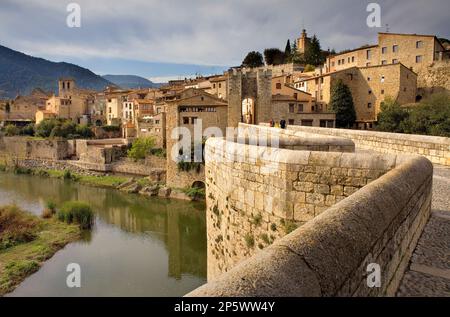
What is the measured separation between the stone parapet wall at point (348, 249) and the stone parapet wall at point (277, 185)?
16 cm

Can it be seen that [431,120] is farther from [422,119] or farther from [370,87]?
[370,87]

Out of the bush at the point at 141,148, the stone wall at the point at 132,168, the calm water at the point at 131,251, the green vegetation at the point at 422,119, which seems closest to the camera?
the calm water at the point at 131,251

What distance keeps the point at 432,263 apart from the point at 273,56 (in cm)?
7614

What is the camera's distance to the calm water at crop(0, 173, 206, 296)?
1560 cm

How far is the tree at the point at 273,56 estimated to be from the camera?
2955 inches

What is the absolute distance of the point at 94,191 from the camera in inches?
1419

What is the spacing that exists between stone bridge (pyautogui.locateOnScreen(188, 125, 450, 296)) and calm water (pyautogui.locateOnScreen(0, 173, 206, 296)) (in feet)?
30.7

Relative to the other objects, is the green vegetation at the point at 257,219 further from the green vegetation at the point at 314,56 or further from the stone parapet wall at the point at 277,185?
the green vegetation at the point at 314,56

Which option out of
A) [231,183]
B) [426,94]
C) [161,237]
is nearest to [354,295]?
[231,183]

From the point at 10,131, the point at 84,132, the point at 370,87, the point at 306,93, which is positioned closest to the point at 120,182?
the point at 306,93

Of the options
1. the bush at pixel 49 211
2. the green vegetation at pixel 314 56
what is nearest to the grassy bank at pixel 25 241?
the bush at pixel 49 211

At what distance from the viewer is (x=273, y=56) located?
76.2m
